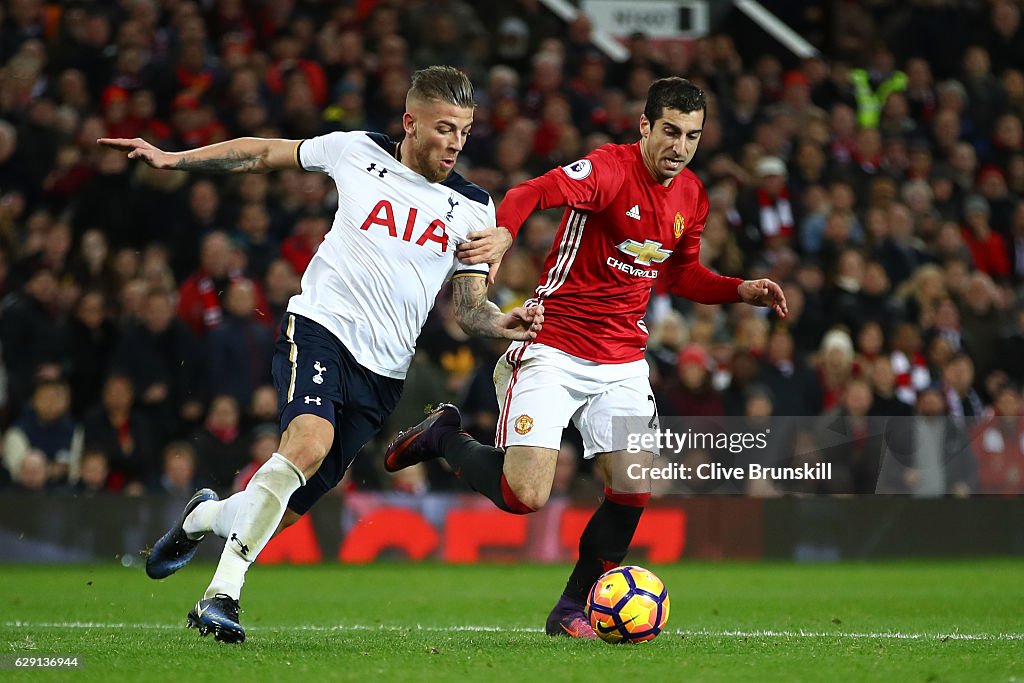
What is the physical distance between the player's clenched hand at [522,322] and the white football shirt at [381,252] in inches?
20.4

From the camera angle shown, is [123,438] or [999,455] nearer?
[123,438]

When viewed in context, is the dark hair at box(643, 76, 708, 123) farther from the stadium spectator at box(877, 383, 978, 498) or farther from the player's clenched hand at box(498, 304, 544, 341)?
the stadium spectator at box(877, 383, 978, 498)

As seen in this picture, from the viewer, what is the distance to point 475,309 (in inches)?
251

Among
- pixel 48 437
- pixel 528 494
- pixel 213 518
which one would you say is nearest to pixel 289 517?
pixel 213 518

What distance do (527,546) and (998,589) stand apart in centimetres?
374

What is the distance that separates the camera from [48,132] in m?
12.8

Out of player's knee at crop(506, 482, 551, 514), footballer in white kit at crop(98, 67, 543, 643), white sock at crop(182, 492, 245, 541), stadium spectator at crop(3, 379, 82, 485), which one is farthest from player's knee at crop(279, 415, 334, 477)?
stadium spectator at crop(3, 379, 82, 485)

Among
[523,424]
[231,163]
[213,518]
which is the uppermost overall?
[231,163]

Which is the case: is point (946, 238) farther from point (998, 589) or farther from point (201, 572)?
point (201, 572)

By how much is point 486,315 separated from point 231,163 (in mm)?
1374

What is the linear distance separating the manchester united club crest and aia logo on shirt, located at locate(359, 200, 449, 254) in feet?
3.25

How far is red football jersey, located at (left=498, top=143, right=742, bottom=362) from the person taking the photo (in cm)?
701

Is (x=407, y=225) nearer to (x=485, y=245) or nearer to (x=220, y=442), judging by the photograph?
(x=485, y=245)

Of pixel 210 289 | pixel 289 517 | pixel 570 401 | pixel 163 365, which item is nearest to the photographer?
pixel 289 517
